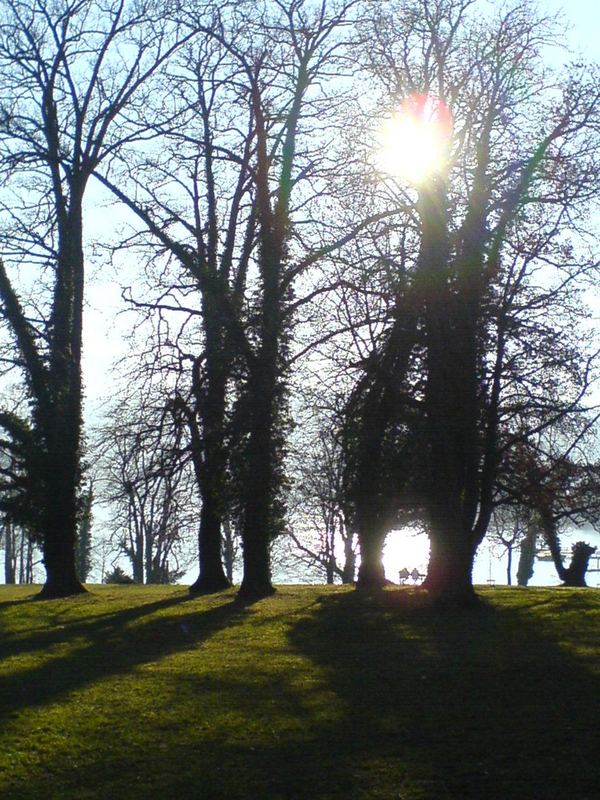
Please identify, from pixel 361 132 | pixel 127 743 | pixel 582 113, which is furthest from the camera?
pixel 361 132

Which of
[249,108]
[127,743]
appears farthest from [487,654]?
[249,108]

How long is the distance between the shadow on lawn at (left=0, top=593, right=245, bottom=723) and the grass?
0.06m

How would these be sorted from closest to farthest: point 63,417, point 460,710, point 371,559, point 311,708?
point 460,710, point 311,708, point 371,559, point 63,417

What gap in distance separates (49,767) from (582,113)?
15154mm

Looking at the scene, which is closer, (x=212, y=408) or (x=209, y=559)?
(x=212, y=408)

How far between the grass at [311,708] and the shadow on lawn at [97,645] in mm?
63

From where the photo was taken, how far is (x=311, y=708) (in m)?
11.5

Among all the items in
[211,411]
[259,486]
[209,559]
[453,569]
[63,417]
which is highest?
[63,417]

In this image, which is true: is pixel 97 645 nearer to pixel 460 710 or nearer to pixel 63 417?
pixel 460 710

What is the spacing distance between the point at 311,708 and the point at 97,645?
266 inches

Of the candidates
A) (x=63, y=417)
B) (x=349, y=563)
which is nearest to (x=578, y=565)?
(x=63, y=417)

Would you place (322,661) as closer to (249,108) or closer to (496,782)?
(496,782)

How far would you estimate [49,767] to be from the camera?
378 inches

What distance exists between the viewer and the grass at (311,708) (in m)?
8.88
